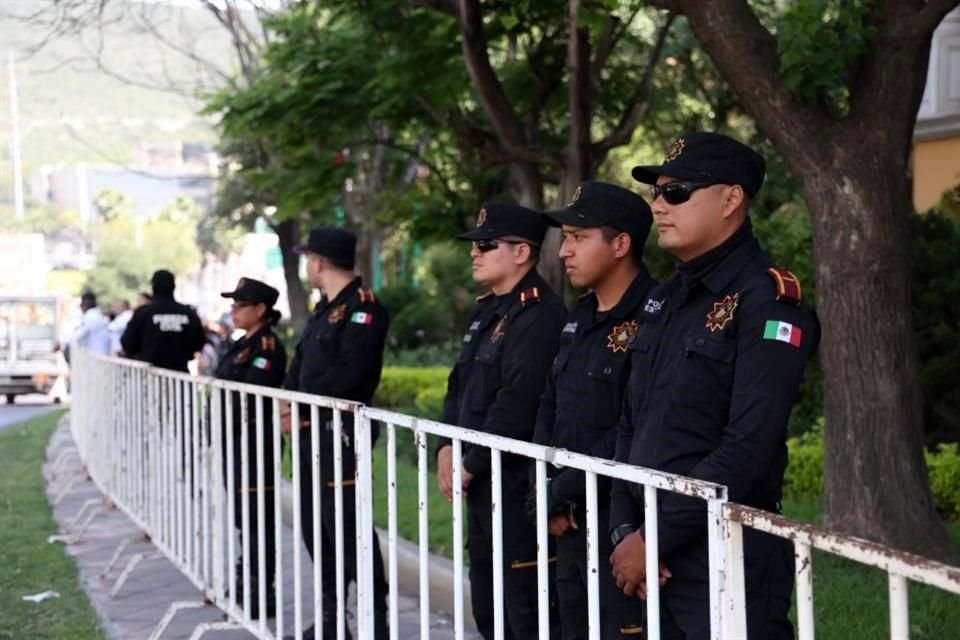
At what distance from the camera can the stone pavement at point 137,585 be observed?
7.38 meters

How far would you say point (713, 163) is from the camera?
12.5 feet

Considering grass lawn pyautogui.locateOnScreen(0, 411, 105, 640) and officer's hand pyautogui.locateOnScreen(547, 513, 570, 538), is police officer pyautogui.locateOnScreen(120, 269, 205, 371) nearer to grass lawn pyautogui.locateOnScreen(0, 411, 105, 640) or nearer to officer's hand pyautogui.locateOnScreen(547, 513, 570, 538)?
grass lawn pyautogui.locateOnScreen(0, 411, 105, 640)

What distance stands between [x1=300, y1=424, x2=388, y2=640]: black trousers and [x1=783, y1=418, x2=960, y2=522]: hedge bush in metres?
3.49

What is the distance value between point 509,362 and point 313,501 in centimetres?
103

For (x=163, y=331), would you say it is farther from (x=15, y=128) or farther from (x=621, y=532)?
(x=15, y=128)

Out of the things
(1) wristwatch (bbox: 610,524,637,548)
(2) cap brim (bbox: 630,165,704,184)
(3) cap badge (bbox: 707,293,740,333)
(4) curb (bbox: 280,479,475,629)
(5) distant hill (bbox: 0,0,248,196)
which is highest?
(5) distant hill (bbox: 0,0,248,196)

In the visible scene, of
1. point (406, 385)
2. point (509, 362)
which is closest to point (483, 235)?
point (509, 362)

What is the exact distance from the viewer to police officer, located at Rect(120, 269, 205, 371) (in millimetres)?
11500

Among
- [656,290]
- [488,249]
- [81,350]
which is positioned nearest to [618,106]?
[81,350]

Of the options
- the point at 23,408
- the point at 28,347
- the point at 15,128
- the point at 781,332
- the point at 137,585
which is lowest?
the point at 23,408

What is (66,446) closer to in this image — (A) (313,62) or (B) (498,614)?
(A) (313,62)

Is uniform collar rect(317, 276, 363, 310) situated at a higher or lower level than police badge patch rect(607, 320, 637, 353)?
higher

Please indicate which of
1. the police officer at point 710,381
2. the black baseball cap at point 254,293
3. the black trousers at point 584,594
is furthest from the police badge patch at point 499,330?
the black baseball cap at point 254,293

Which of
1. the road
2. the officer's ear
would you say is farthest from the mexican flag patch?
the road
